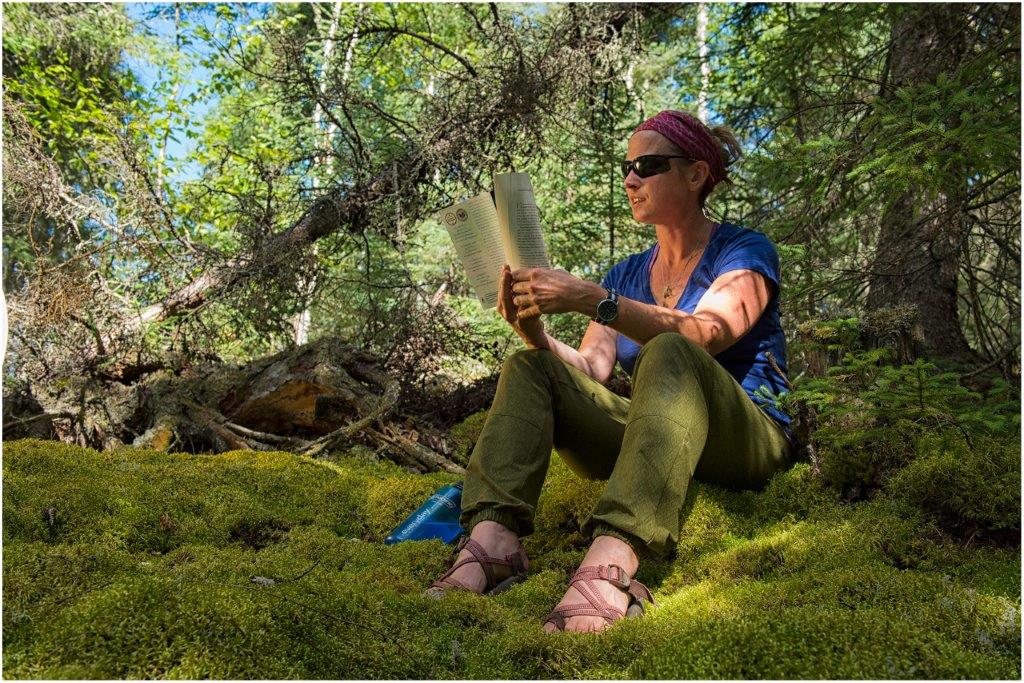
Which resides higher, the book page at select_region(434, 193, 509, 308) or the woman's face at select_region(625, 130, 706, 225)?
the woman's face at select_region(625, 130, 706, 225)

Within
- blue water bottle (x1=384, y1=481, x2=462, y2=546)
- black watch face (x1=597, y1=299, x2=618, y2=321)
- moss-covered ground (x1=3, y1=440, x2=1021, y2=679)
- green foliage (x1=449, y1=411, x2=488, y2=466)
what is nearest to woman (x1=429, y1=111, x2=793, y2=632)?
black watch face (x1=597, y1=299, x2=618, y2=321)

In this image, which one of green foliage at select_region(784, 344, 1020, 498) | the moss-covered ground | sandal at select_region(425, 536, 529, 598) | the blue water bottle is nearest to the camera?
the moss-covered ground

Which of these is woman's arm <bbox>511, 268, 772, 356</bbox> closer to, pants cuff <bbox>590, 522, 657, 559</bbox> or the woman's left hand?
the woman's left hand

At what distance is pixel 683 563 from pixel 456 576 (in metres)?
0.83

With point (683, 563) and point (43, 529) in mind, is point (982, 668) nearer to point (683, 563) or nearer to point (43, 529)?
point (683, 563)

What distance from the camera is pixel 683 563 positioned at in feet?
9.33

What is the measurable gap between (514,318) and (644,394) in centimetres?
60

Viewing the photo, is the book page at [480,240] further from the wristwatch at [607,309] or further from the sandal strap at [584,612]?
the sandal strap at [584,612]

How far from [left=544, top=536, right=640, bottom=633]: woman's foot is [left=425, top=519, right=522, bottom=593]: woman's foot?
13.9 inches

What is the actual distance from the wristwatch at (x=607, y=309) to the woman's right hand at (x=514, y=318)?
267mm

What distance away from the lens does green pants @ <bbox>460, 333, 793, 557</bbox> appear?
2467 mm

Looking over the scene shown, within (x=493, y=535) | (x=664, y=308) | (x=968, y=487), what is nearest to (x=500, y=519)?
(x=493, y=535)

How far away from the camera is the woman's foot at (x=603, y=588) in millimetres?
2168

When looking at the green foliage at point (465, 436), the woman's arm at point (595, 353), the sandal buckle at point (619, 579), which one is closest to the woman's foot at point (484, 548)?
the sandal buckle at point (619, 579)
